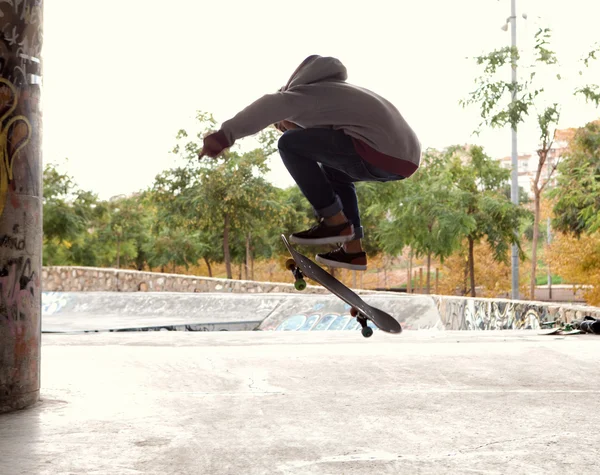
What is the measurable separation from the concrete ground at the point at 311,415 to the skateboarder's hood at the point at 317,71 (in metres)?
1.64

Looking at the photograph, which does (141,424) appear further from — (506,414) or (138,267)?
(138,267)

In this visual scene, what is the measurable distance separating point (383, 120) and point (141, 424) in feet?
6.10

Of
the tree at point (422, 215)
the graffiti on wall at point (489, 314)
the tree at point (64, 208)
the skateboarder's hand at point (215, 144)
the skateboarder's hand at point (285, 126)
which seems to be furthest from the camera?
the tree at point (64, 208)

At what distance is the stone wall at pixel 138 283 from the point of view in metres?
20.2

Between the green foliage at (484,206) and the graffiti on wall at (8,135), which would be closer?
the graffiti on wall at (8,135)

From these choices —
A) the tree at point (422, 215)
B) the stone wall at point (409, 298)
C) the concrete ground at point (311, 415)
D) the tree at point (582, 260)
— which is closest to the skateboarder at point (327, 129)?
the concrete ground at point (311, 415)

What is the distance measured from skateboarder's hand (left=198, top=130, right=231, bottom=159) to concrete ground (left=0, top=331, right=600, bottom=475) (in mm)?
1267

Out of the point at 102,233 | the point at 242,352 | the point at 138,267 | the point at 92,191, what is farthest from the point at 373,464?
the point at 138,267

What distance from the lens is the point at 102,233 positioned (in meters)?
40.7

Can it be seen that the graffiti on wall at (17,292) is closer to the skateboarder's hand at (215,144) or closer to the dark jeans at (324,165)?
the skateboarder's hand at (215,144)

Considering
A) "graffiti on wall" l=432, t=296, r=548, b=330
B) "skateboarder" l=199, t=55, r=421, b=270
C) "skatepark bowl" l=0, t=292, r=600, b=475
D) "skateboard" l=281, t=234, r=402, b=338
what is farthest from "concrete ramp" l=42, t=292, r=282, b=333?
"skateboarder" l=199, t=55, r=421, b=270

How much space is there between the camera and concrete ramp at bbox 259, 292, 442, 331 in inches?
570

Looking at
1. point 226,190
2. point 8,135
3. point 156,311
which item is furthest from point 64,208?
point 8,135

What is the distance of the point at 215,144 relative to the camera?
10.6 feet
